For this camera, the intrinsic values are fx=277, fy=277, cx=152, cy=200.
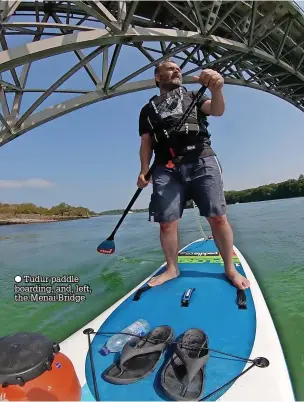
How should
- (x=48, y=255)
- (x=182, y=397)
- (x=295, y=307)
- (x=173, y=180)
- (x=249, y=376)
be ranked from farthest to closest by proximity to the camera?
(x=48, y=255) < (x=295, y=307) < (x=173, y=180) < (x=249, y=376) < (x=182, y=397)

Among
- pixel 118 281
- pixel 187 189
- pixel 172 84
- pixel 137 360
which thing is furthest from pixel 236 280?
pixel 118 281

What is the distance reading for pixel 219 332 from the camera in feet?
5.15

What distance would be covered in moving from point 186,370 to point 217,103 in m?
1.62

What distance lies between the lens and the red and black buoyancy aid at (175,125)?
6.96ft

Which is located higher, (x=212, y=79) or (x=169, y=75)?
(x=169, y=75)

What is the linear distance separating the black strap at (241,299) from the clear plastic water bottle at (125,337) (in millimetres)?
639

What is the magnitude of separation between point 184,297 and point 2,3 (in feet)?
17.3

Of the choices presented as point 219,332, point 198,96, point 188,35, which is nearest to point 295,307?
point 219,332

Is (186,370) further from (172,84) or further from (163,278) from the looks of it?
(172,84)

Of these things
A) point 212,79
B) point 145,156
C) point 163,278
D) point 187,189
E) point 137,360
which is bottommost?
point 137,360

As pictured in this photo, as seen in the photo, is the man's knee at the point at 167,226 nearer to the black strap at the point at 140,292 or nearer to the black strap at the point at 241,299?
the black strap at the point at 140,292

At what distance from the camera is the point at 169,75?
2.22m

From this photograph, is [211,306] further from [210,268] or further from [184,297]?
[210,268]

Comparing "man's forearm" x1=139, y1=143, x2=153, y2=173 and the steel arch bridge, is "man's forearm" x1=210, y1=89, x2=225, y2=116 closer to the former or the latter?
"man's forearm" x1=139, y1=143, x2=153, y2=173
